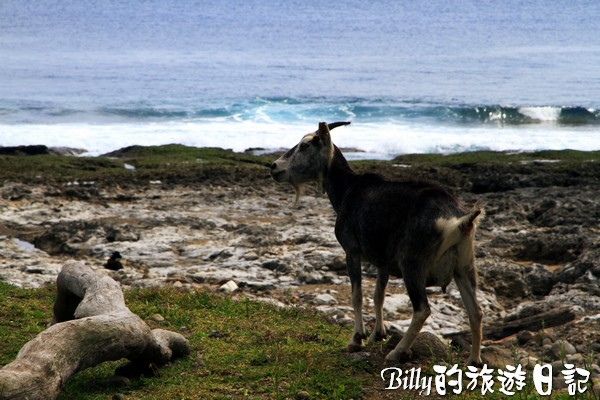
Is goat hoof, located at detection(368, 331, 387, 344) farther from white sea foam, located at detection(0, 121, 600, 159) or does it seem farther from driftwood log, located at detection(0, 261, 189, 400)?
white sea foam, located at detection(0, 121, 600, 159)

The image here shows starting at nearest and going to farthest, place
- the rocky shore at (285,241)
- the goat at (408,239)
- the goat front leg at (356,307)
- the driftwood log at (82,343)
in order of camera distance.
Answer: the driftwood log at (82,343)
the goat at (408,239)
the goat front leg at (356,307)
the rocky shore at (285,241)

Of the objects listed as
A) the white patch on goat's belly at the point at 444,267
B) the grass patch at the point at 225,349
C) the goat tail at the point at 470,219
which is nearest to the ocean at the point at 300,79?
the grass patch at the point at 225,349

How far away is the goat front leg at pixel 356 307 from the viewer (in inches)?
360

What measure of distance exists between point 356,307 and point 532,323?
2.67 m

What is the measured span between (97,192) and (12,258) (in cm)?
502

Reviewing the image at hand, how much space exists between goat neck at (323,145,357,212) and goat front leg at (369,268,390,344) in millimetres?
944

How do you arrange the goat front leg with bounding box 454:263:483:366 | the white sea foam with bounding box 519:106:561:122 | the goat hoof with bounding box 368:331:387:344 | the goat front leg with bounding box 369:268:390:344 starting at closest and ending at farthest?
the goat front leg with bounding box 454:263:483:366 < the goat front leg with bounding box 369:268:390:344 < the goat hoof with bounding box 368:331:387:344 < the white sea foam with bounding box 519:106:561:122

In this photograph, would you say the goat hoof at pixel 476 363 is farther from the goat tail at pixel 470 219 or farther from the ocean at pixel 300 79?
the ocean at pixel 300 79

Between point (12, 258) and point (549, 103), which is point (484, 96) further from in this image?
point (12, 258)

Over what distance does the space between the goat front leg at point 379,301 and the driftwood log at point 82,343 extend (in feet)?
6.28

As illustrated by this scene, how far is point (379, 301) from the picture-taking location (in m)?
9.29

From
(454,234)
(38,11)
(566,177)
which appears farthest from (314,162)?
(38,11)

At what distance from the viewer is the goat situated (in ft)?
27.3

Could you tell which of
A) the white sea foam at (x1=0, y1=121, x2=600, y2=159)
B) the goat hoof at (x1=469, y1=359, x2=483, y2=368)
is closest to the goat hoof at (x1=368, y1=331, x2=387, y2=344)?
the goat hoof at (x1=469, y1=359, x2=483, y2=368)
